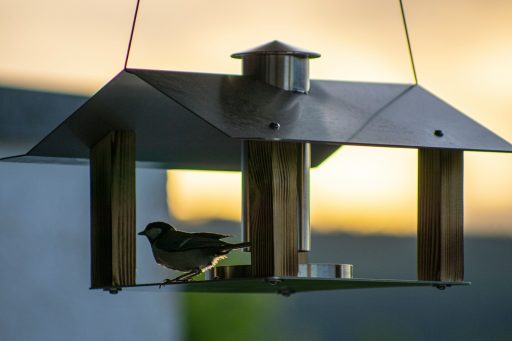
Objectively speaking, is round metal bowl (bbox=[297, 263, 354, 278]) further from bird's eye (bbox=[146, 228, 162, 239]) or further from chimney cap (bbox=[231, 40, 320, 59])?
chimney cap (bbox=[231, 40, 320, 59])

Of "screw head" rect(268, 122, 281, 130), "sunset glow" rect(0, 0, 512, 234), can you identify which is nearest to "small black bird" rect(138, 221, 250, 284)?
"screw head" rect(268, 122, 281, 130)

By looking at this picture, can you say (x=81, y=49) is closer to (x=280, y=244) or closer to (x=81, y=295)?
(x=81, y=295)

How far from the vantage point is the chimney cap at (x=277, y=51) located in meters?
3.83

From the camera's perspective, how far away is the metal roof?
3458mm

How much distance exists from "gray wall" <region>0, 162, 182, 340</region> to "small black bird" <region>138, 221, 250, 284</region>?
9.33 feet

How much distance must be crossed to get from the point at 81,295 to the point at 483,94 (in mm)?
2747

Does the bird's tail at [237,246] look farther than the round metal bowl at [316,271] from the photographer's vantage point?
No

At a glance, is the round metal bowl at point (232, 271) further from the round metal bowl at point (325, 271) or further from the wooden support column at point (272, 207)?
the round metal bowl at point (325, 271)

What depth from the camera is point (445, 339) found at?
8.70 metres

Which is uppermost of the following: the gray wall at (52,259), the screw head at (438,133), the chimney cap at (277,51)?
the chimney cap at (277,51)

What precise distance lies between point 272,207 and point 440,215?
61 cm

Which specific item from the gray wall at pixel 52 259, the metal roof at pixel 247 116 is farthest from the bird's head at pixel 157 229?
the gray wall at pixel 52 259

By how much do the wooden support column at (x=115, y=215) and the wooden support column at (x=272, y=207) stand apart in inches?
18.2

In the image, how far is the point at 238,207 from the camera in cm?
759
